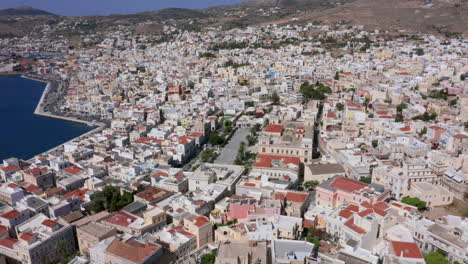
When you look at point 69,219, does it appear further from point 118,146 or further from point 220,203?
point 118,146

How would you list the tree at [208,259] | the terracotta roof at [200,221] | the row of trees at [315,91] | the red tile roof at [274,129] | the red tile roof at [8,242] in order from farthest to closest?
the row of trees at [315,91] < the red tile roof at [274,129] < the terracotta roof at [200,221] < the red tile roof at [8,242] < the tree at [208,259]

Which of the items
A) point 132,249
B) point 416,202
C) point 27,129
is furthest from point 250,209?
point 27,129

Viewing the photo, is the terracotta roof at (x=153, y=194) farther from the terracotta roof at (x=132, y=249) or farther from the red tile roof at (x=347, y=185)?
the red tile roof at (x=347, y=185)

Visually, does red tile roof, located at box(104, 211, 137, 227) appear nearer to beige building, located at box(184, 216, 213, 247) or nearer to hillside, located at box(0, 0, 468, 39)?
beige building, located at box(184, 216, 213, 247)

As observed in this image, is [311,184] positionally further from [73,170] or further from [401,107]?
[401,107]

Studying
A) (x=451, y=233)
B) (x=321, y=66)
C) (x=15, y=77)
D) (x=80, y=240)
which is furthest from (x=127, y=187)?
(x=15, y=77)

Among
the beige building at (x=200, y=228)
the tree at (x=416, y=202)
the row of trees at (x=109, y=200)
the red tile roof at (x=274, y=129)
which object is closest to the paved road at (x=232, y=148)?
the red tile roof at (x=274, y=129)
